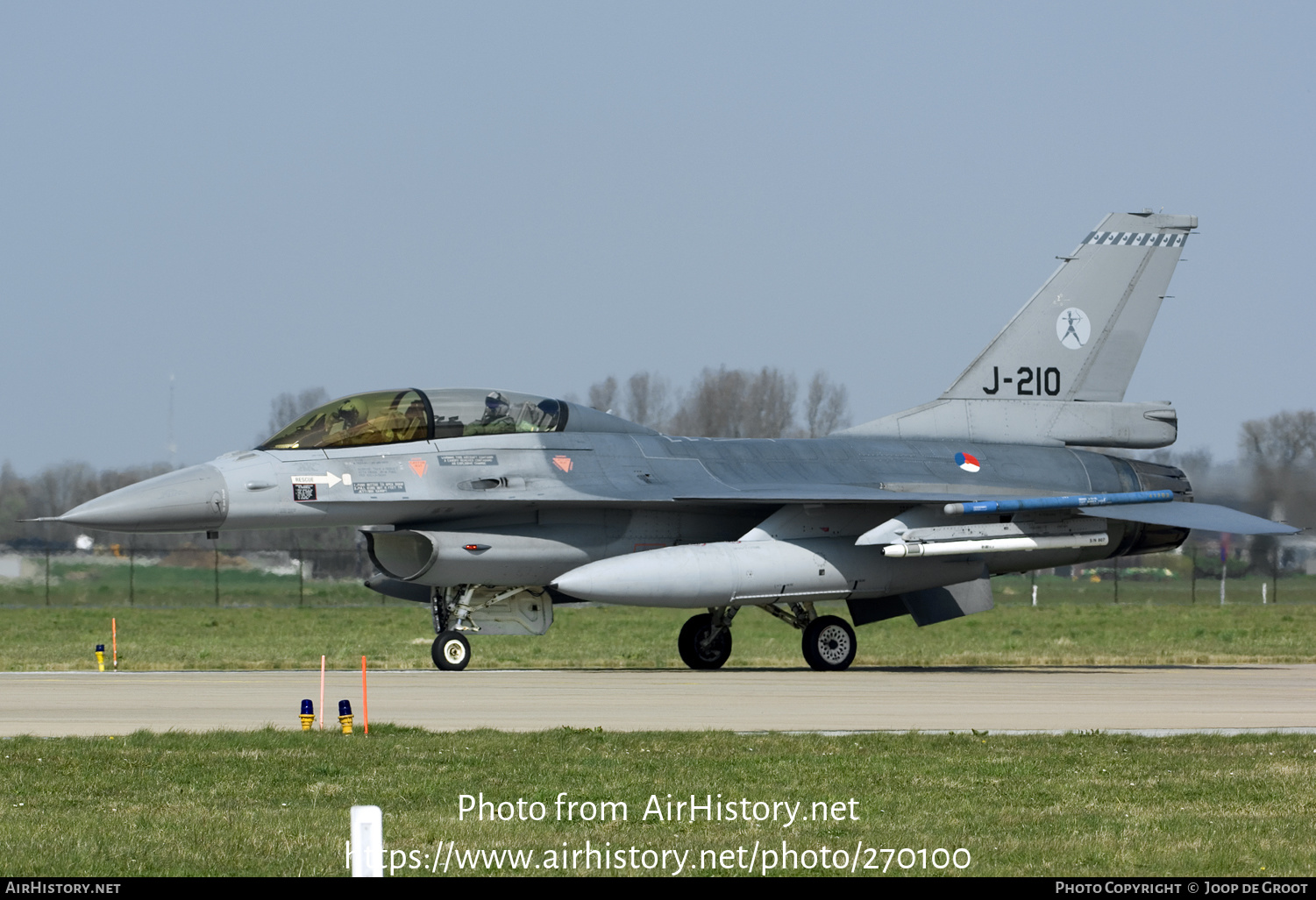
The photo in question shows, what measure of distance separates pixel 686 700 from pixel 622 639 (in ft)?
48.5

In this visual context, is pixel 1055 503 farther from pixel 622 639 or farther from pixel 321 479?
pixel 622 639

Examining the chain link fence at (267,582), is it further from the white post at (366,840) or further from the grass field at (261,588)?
the white post at (366,840)

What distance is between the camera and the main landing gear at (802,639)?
19.8 meters

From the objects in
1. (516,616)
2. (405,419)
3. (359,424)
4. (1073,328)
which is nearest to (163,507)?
(359,424)

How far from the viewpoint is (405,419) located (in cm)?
1819

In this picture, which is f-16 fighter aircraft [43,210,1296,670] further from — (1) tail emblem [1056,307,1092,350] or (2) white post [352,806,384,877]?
(2) white post [352,806,384,877]

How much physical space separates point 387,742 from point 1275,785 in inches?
217

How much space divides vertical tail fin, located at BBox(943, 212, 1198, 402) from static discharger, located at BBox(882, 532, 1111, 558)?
2740 millimetres

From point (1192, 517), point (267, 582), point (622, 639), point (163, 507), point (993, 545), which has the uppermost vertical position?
point (163, 507)

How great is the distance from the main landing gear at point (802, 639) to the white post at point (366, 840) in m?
14.9

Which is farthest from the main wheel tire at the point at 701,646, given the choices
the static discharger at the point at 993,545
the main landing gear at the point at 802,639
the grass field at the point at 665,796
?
the grass field at the point at 665,796

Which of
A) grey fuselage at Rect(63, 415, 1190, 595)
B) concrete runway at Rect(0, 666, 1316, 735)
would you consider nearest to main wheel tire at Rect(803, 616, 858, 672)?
concrete runway at Rect(0, 666, 1316, 735)

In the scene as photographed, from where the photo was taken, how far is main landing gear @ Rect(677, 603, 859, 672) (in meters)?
19.8

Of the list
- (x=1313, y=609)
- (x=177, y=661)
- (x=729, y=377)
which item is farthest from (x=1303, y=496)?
(x=729, y=377)
